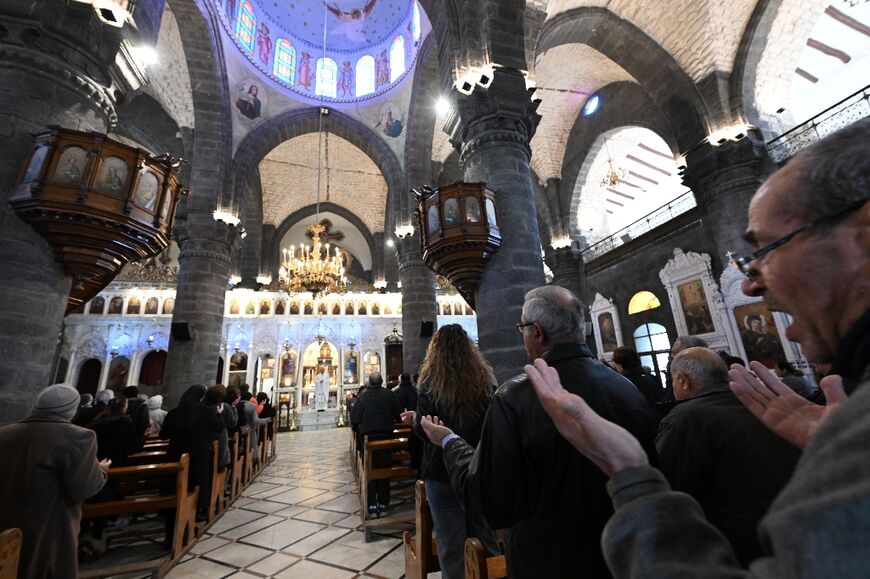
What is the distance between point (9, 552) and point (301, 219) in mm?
19548

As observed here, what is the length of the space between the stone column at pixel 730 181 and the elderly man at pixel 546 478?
8.63 m

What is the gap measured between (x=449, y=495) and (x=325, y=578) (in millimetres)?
1377

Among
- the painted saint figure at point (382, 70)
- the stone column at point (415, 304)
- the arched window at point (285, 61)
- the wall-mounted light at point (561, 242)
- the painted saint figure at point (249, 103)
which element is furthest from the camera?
the painted saint figure at point (382, 70)

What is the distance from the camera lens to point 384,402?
479 cm

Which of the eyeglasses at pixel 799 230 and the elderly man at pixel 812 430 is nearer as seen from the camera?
the elderly man at pixel 812 430

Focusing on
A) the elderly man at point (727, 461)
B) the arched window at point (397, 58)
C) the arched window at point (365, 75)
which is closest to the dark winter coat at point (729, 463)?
the elderly man at point (727, 461)

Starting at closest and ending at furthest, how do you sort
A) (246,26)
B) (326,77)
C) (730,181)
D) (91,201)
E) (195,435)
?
(91,201) → (195,435) → (730,181) → (246,26) → (326,77)

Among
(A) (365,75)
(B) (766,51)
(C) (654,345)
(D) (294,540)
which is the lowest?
(D) (294,540)

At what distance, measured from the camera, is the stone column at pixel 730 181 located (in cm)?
810

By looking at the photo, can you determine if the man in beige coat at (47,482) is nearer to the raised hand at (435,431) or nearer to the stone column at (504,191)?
the raised hand at (435,431)

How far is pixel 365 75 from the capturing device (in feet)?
50.9

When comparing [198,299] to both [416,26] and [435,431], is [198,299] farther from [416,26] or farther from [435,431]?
[416,26]

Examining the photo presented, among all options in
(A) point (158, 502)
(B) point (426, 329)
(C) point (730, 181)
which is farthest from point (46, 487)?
(C) point (730, 181)

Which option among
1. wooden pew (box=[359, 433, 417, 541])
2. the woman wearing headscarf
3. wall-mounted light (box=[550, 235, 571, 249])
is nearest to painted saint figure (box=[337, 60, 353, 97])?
wall-mounted light (box=[550, 235, 571, 249])
